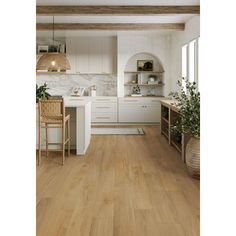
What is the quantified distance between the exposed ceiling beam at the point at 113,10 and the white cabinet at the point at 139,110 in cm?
379

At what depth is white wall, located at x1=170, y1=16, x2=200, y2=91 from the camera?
714 cm

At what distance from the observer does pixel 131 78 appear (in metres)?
10.4

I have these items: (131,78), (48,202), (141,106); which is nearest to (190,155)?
(48,202)

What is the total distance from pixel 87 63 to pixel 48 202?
7226 millimetres

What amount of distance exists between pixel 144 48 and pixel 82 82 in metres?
2.12

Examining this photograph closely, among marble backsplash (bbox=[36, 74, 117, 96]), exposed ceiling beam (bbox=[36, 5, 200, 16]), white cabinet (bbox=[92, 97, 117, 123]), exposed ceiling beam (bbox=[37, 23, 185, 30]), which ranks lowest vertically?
white cabinet (bbox=[92, 97, 117, 123])

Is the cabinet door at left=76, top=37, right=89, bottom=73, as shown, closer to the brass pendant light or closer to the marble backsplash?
the marble backsplash

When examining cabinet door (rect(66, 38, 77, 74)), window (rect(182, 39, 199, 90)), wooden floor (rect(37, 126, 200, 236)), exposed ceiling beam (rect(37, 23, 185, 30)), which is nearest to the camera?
wooden floor (rect(37, 126, 200, 236))

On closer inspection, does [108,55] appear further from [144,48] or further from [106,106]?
[106,106]

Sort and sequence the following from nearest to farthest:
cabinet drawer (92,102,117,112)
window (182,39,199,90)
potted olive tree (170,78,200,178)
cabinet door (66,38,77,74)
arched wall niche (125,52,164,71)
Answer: potted olive tree (170,78,200,178) → window (182,39,199,90) → cabinet drawer (92,102,117,112) → cabinet door (66,38,77,74) → arched wall niche (125,52,164,71)

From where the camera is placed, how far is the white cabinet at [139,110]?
9.88 meters

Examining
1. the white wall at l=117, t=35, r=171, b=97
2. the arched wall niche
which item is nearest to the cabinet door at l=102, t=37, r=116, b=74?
the white wall at l=117, t=35, r=171, b=97

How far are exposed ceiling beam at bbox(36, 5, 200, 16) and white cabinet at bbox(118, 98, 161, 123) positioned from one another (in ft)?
12.4

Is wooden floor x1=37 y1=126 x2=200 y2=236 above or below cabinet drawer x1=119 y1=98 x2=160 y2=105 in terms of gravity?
below
